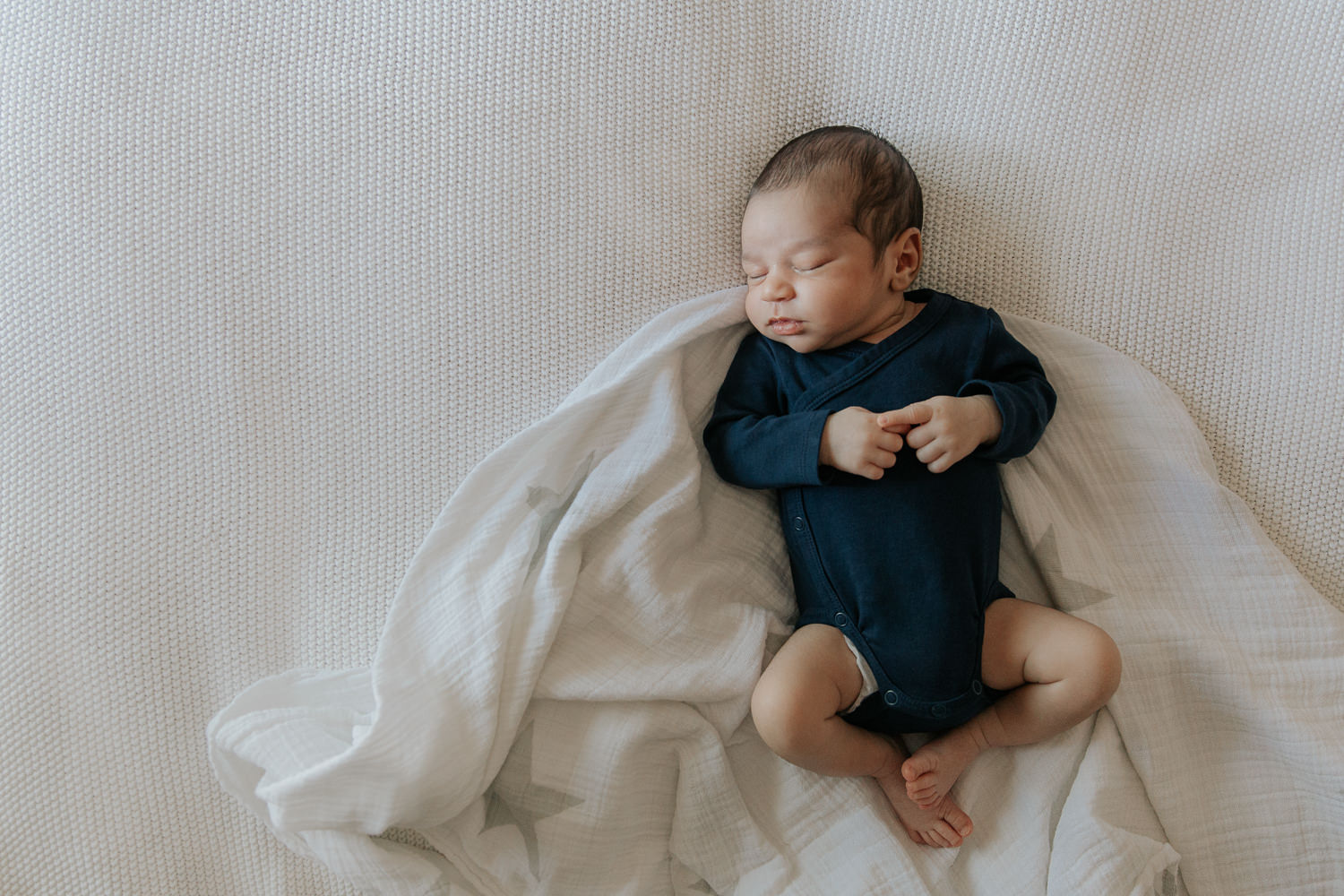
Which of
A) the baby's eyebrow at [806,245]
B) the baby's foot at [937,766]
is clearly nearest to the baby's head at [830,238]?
the baby's eyebrow at [806,245]

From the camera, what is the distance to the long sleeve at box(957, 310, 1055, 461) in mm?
1037

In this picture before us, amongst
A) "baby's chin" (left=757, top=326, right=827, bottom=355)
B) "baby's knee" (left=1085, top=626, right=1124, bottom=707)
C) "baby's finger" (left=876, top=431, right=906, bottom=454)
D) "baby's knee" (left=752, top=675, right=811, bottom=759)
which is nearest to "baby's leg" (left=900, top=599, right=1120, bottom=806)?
"baby's knee" (left=1085, top=626, right=1124, bottom=707)

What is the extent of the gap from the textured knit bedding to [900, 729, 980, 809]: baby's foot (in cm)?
5

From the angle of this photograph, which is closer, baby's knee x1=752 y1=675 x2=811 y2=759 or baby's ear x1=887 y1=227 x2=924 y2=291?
baby's knee x1=752 y1=675 x2=811 y2=759

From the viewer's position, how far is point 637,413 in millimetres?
1103

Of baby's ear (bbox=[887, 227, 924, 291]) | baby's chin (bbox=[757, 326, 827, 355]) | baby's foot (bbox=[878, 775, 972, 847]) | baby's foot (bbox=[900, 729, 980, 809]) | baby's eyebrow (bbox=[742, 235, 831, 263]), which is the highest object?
baby's eyebrow (bbox=[742, 235, 831, 263])

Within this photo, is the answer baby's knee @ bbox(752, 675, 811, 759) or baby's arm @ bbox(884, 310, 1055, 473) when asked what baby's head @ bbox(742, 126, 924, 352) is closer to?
baby's arm @ bbox(884, 310, 1055, 473)

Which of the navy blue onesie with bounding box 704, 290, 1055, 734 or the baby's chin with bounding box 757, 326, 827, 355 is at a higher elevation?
the baby's chin with bounding box 757, 326, 827, 355

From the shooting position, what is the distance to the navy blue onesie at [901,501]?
1029 millimetres

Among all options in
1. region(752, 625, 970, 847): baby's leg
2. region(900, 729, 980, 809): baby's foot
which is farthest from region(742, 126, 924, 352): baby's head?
region(900, 729, 980, 809): baby's foot

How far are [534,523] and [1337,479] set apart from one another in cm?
96

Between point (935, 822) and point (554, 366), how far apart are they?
0.69 m

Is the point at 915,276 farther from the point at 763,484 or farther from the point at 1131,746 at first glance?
the point at 1131,746

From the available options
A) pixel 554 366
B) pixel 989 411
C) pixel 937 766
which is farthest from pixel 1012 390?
pixel 554 366
